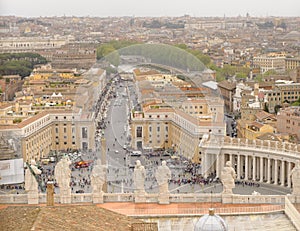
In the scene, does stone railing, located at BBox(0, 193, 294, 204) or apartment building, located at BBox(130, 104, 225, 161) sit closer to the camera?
stone railing, located at BBox(0, 193, 294, 204)

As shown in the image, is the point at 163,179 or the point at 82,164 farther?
the point at 82,164

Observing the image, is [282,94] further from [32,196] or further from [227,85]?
[32,196]

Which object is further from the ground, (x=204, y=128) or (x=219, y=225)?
(x=219, y=225)

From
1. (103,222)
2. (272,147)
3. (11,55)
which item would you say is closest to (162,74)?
(272,147)

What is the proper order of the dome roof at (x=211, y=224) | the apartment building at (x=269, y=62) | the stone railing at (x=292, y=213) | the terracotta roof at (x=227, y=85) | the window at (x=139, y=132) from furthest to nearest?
the apartment building at (x=269, y=62), the terracotta roof at (x=227, y=85), the window at (x=139, y=132), the stone railing at (x=292, y=213), the dome roof at (x=211, y=224)

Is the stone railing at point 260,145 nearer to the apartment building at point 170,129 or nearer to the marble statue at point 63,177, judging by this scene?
the apartment building at point 170,129

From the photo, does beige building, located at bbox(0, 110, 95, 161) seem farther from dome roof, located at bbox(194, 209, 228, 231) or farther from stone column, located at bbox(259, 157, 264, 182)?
dome roof, located at bbox(194, 209, 228, 231)

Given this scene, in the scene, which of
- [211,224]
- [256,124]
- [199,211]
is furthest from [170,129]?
[211,224]

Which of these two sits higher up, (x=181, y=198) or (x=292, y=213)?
(x=292, y=213)

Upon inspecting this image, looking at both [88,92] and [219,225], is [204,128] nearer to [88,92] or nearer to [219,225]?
[88,92]

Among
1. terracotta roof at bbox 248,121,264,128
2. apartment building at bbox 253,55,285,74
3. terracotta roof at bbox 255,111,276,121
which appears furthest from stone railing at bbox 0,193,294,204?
apartment building at bbox 253,55,285,74

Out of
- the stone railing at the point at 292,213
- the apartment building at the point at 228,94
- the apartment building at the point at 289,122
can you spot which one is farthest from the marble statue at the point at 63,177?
the apartment building at the point at 228,94
